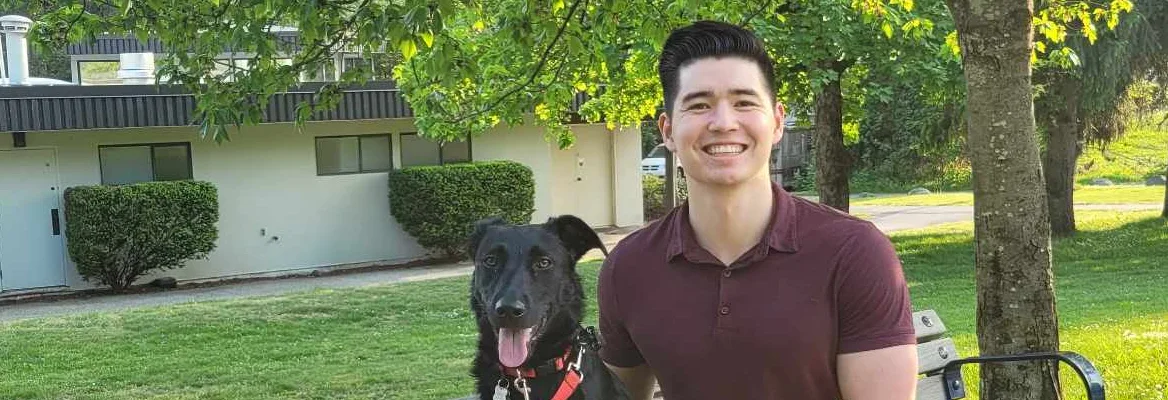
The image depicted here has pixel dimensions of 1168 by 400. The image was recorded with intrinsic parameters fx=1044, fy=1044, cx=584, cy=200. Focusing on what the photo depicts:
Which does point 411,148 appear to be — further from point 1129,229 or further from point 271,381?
point 1129,229

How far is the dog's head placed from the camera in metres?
2.62

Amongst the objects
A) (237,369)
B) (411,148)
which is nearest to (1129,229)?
(411,148)

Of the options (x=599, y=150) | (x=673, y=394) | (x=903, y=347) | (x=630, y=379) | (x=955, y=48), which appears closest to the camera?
(x=903, y=347)

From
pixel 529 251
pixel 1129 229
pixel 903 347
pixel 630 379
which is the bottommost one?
pixel 1129 229

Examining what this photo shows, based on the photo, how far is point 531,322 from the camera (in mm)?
2639

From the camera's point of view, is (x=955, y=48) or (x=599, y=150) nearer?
(x=955, y=48)

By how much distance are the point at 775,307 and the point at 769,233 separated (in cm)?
18

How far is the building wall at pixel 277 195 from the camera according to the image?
15680mm

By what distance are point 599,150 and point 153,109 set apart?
9.58 meters

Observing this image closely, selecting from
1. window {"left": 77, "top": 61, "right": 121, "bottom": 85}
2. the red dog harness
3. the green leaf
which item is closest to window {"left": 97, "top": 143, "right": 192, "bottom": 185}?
window {"left": 77, "top": 61, "right": 121, "bottom": 85}

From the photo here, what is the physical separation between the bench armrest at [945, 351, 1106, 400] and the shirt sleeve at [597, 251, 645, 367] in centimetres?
160

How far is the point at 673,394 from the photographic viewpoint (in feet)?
8.90

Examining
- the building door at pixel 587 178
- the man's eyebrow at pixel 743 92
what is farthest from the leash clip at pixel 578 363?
the building door at pixel 587 178

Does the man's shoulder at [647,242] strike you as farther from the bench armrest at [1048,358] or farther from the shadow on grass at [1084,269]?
the shadow on grass at [1084,269]
